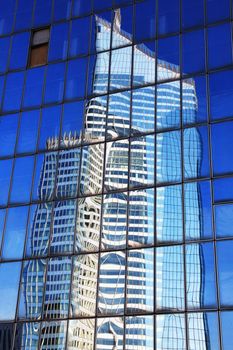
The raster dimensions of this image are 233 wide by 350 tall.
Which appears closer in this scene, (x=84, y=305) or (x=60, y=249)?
(x=84, y=305)

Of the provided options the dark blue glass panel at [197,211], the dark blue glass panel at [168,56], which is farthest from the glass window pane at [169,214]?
the dark blue glass panel at [168,56]

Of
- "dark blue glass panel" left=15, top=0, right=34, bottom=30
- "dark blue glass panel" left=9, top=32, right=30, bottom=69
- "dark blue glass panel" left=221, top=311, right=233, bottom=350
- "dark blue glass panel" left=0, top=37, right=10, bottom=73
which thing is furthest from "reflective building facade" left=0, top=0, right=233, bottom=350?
"dark blue glass panel" left=15, top=0, right=34, bottom=30

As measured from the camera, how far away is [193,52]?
23062 millimetres

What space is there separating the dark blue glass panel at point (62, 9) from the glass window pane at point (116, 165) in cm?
814

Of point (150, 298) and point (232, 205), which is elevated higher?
point (232, 205)

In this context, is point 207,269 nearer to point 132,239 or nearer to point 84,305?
point 132,239

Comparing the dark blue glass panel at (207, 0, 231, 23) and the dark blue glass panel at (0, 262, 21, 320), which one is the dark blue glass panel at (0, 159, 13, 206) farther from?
the dark blue glass panel at (207, 0, 231, 23)

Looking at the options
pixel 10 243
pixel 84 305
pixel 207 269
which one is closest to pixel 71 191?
pixel 10 243

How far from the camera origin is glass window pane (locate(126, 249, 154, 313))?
Answer: 19.6m

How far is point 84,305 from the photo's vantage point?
20.5m

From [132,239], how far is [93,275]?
2.04m

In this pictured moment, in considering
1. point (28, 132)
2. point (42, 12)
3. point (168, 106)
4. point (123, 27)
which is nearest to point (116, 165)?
point (168, 106)

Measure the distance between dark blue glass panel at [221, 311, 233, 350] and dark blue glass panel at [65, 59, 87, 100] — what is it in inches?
460

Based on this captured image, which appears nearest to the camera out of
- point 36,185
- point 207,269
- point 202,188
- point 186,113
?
point 207,269
